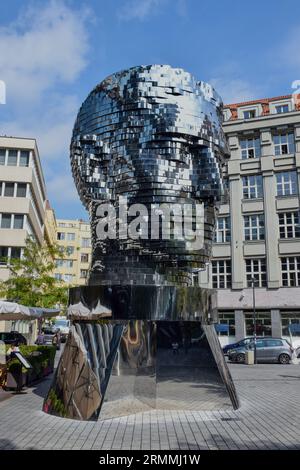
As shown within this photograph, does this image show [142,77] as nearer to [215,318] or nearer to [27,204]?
[215,318]

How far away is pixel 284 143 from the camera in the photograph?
126ft

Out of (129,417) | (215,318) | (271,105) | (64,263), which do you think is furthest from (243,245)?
(64,263)

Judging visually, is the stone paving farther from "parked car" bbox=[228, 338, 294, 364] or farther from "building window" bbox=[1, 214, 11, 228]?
"building window" bbox=[1, 214, 11, 228]

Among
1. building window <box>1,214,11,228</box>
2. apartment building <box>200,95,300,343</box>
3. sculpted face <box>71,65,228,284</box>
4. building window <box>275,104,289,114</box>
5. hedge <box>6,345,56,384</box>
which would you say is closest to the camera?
sculpted face <box>71,65,228,284</box>

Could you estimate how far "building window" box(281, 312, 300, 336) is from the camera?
1390 inches

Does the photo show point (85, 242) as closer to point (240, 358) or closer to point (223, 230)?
point (223, 230)

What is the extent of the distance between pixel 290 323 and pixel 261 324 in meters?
2.30

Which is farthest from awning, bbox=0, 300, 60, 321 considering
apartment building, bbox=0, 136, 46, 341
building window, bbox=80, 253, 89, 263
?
building window, bbox=80, 253, 89, 263

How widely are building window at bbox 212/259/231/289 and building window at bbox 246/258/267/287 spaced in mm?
1691

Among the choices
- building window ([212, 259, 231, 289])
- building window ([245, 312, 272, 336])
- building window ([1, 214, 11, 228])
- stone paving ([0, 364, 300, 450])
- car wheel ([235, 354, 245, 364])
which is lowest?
car wheel ([235, 354, 245, 364])

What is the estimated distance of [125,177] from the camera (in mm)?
9430

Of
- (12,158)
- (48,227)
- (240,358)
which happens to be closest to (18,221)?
(12,158)

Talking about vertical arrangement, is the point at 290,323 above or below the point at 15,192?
below

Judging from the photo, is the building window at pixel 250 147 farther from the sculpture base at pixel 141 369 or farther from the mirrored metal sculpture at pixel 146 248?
the sculpture base at pixel 141 369
